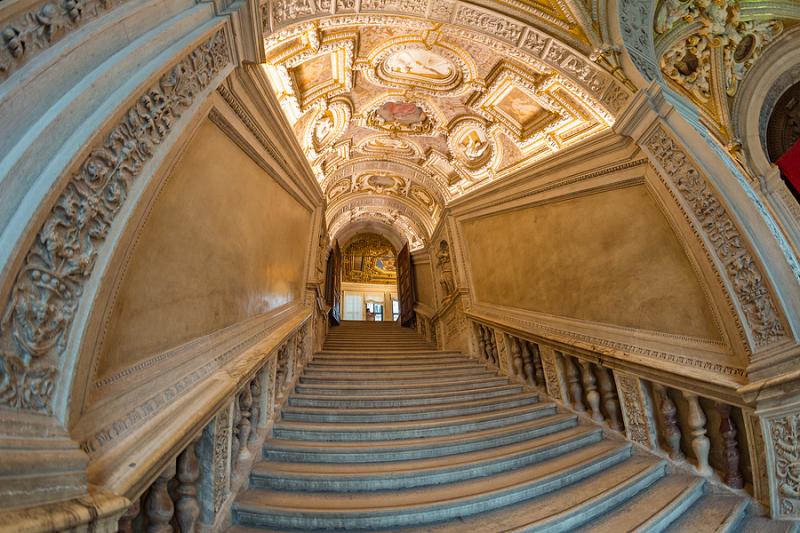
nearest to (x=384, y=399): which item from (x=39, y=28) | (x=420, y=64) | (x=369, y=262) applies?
(x=39, y=28)

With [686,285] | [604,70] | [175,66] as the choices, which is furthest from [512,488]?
[604,70]

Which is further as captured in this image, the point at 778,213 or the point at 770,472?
the point at 778,213

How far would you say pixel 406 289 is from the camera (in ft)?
34.3

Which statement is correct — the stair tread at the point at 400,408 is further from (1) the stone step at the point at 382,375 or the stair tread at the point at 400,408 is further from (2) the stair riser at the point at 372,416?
(1) the stone step at the point at 382,375

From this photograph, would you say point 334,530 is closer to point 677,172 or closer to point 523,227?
point 677,172

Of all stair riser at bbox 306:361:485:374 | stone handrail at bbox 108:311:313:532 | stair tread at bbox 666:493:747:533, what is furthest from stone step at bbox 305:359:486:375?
stair tread at bbox 666:493:747:533

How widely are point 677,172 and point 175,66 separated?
3622 mm

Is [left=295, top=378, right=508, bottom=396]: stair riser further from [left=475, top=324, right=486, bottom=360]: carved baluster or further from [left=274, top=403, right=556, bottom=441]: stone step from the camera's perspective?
[left=475, top=324, right=486, bottom=360]: carved baluster

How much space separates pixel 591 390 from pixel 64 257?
12.8 ft

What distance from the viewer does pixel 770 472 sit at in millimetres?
2203

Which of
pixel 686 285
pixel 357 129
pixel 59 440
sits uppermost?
pixel 357 129

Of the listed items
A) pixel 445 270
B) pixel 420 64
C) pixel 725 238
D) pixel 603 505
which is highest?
pixel 420 64

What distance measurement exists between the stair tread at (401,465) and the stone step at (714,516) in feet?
2.78

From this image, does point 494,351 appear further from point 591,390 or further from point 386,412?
point 386,412
